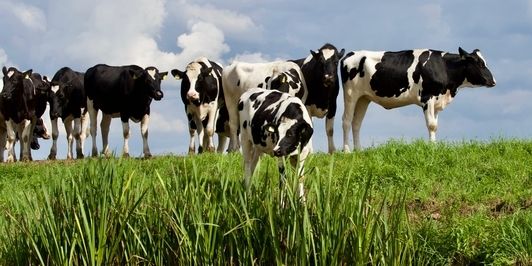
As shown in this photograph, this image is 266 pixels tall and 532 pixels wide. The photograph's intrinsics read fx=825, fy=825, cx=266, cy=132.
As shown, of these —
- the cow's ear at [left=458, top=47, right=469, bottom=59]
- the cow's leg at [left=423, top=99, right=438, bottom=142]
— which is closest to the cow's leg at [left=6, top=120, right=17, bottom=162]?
the cow's leg at [left=423, top=99, right=438, bottom=142]

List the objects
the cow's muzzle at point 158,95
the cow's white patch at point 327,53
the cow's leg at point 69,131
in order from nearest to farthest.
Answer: the cow's white patch at point 327,53, the cow's muzzle at point 158,95, the cow's leg at point 69,131

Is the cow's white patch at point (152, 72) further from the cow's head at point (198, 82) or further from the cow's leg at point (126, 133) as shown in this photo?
the cow's leg at point (126, 133)

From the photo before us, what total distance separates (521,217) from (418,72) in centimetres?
1003

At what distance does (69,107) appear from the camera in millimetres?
23859

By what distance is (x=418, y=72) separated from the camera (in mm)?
19156

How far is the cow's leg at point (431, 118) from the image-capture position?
18.8 m

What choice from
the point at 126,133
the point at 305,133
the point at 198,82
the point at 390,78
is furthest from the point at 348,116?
the point at 305,133

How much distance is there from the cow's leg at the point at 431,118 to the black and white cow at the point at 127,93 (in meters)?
6.57

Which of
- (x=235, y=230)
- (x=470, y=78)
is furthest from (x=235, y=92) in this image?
(x=235, y=230)

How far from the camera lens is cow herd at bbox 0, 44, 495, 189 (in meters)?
18.7

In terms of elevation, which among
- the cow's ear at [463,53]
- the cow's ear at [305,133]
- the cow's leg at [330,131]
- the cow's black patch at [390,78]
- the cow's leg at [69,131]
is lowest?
the cow's ear at [305,133]

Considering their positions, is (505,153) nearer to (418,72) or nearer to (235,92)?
(418,72)

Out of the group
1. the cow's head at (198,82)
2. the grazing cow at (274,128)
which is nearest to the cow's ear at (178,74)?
the cow's head at (198,82)

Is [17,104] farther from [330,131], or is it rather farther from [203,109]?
[330,131]
